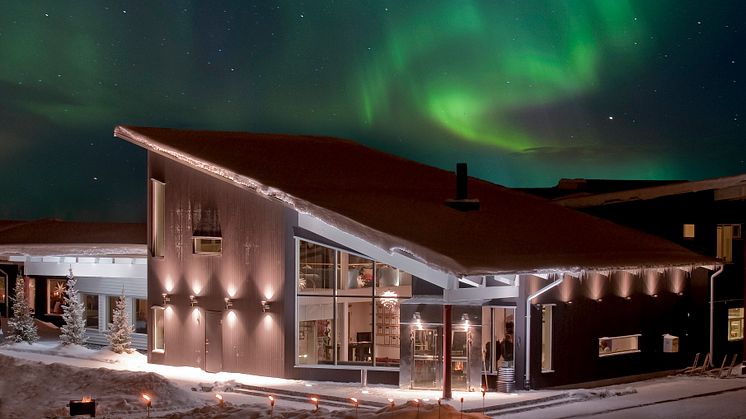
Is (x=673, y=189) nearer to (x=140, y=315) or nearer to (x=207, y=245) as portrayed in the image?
(x=207, y=245)

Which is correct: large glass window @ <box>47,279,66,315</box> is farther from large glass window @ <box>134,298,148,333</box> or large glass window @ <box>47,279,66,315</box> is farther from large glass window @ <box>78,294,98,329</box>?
large glass window @ <box>134,298,148,333</box>

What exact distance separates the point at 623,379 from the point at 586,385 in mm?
2087

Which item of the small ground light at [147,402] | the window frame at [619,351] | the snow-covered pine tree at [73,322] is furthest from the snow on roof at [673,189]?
the snow-covered pine tree at [73,322]

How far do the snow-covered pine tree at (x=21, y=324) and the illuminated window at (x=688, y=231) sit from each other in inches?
877

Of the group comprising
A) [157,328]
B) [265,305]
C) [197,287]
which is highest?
[197,287]

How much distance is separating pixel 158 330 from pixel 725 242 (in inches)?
728

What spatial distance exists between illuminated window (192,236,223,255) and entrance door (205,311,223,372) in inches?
67.6

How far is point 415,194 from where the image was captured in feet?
89.0

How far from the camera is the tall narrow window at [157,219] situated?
29094mm

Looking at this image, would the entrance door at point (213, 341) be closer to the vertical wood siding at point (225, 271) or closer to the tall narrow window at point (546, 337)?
the vertical wood siding at point (225, 271)

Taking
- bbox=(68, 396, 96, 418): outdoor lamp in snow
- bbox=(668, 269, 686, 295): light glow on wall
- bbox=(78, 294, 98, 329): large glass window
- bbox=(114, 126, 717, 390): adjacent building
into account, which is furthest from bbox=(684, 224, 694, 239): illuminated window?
bbox=(78, 294, 98, 329): large glass window

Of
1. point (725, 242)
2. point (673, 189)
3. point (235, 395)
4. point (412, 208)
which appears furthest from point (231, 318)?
point (725, 242)

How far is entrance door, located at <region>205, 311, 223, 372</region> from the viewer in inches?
1046

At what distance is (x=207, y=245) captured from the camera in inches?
1078
